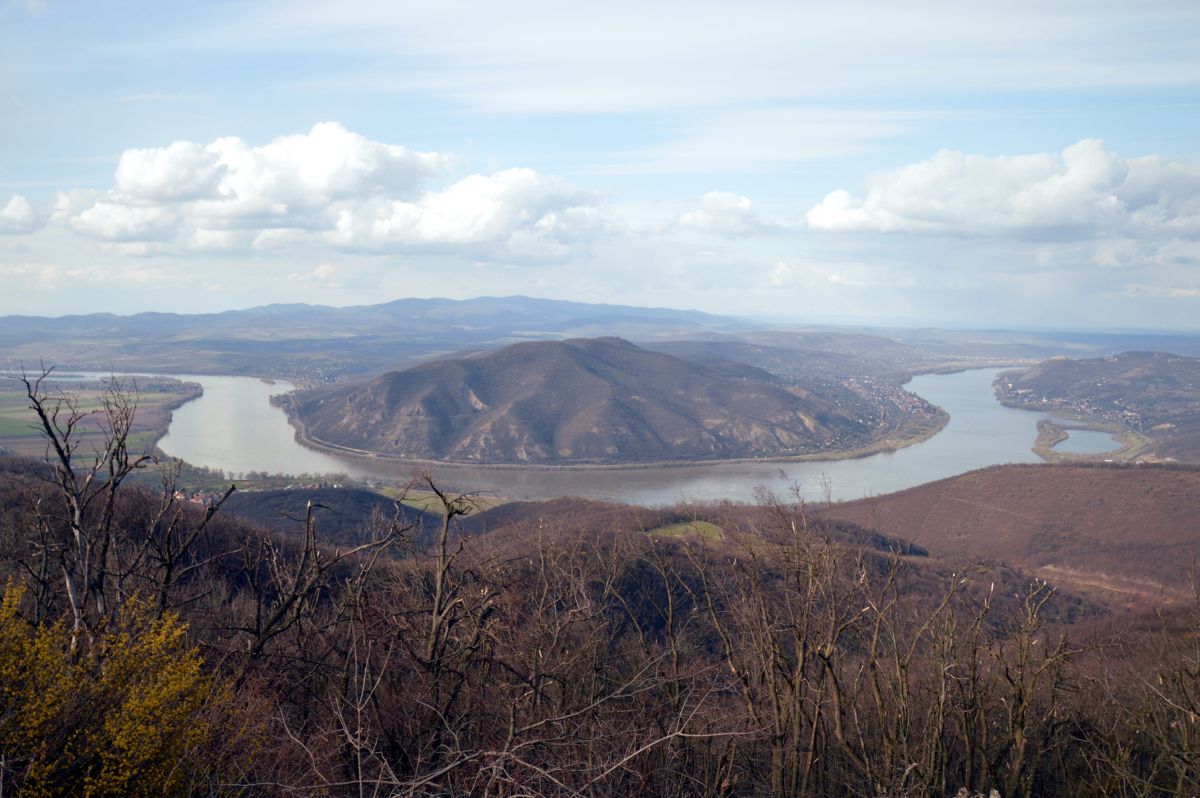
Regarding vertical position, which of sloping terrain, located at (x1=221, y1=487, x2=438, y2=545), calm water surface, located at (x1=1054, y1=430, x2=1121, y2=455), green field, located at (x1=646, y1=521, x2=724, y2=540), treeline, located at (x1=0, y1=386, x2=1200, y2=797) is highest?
treeline, located at (x1=0, y1=386, x2=1200, y2=797)

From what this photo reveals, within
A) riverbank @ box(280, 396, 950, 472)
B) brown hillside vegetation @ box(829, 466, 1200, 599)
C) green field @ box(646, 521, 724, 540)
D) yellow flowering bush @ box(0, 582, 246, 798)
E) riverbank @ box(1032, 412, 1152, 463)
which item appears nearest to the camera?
yellow flowering bush @ box(0, 582, 246, 798)

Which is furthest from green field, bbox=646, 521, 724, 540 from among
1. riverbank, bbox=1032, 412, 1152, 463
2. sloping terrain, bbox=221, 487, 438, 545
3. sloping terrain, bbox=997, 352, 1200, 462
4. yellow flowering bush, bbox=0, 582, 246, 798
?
sloping terrain, bbox=997, 352, 1200, 462

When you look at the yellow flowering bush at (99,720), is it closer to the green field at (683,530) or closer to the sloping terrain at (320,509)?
the green field at (683,530)

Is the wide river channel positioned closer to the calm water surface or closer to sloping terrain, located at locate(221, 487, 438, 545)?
the calm water surface

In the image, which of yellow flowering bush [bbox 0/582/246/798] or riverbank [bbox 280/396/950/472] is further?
riverbank [bbox 280/396/950/472]

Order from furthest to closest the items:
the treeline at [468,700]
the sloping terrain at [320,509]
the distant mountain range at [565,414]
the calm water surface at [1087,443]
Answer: the distant mountain range at [565,414], the calm water surface at [1087,443], the sloping terrain at [320,509], the treeline at [468,700]

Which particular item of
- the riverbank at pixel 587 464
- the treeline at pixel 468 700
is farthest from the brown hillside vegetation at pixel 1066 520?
the treeline at pixel 468 700

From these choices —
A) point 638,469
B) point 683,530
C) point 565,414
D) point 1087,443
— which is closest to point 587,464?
point 638,469
